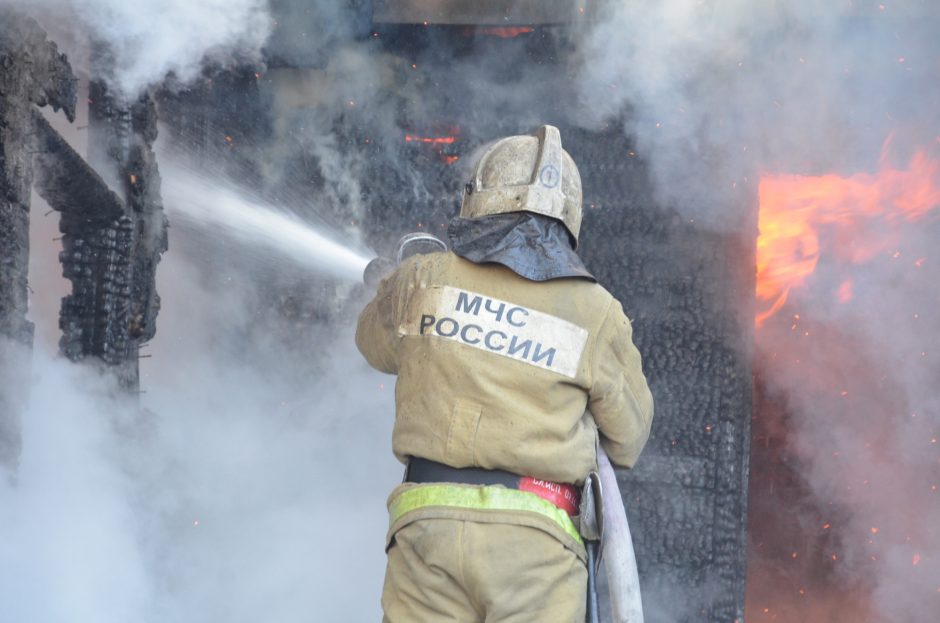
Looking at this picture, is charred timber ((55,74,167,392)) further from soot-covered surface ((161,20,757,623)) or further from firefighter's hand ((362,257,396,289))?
firefighter's hand ((362,257,396,289))

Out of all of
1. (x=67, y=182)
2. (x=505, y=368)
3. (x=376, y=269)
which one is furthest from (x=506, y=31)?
(x=505, y=368)

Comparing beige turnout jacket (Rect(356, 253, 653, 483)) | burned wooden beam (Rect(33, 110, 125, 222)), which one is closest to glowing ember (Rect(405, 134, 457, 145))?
burned wooden beam (Rect(33, 110, 125, 222))

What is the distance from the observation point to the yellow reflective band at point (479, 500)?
3.21 meters

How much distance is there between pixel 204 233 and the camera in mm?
6062

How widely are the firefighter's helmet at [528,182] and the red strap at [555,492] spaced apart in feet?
2.79

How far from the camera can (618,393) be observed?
3.47 meters

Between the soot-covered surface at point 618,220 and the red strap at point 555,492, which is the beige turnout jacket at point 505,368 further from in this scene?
the soot-covered surface at point 618,220

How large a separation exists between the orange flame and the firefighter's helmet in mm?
2799

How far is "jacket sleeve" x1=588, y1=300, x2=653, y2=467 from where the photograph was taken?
11.2 ft

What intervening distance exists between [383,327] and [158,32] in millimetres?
2081

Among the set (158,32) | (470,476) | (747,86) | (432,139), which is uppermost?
(747,86)

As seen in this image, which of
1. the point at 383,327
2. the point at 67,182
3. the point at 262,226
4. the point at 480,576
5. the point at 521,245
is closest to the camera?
the point at 480,576

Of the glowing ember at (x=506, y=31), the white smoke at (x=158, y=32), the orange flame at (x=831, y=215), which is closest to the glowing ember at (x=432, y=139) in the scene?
the glowing ember at (x=506, y=31)

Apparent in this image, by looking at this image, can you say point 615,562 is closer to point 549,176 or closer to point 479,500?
point 479,500
